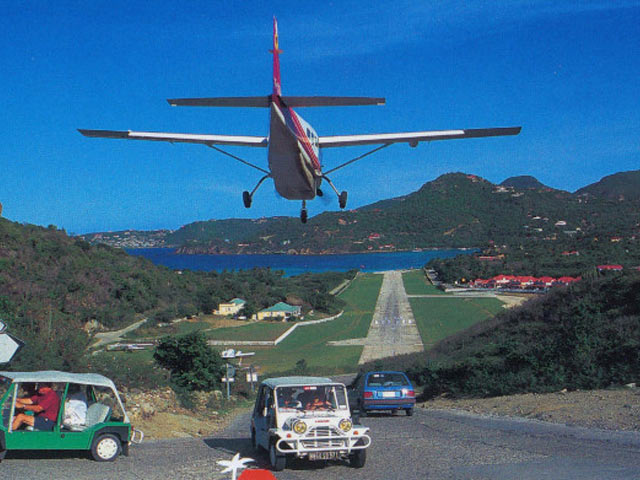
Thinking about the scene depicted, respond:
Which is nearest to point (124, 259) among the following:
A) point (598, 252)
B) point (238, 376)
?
point (598, 252)

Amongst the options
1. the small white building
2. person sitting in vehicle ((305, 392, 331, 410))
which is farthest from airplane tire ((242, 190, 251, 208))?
the small white building

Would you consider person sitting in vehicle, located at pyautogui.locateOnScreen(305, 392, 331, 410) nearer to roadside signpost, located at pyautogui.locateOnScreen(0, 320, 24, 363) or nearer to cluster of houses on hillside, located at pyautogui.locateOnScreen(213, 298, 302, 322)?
roadside signpost, located at pyautogui.locateOnScreen(0, 320, 24, 363)

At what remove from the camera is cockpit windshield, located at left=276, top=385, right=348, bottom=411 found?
11102mm

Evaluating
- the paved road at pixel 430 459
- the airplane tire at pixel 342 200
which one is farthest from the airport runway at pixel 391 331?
the paved road at pixel 430 459

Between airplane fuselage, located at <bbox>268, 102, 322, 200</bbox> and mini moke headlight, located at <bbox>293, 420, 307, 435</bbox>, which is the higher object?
airplane fuselage, located at <bbox>268, 102, 322, 200</bbox>

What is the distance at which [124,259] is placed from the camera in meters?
111

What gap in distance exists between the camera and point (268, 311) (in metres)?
98.9

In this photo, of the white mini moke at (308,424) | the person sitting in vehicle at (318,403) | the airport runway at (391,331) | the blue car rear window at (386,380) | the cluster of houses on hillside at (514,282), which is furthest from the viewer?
the cluster of houses on hillside at (514,282)

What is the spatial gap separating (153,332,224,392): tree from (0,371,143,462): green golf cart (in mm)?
14868

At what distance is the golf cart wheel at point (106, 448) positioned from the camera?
35.3 feet

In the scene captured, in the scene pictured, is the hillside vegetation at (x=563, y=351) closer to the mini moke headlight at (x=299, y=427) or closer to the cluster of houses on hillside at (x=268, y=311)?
the mini moke headlight at (x=299, y=427)

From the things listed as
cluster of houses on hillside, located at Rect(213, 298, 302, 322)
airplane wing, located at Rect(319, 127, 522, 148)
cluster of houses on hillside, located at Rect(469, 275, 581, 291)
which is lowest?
airplane wing, located at Rect(319, 127, 522, 148)

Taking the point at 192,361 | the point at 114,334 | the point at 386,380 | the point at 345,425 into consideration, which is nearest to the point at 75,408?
the point at 345,425

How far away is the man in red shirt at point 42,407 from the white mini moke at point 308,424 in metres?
3.44
